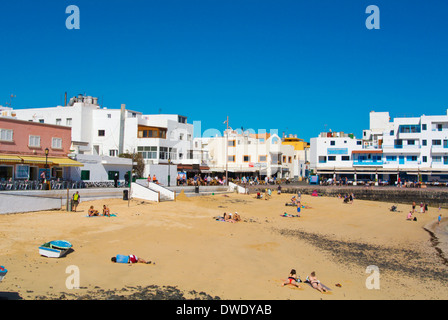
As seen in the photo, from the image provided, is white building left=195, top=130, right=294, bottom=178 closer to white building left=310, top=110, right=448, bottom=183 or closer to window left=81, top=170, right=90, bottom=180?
white building left=310, top=110, right=448, bottom=183

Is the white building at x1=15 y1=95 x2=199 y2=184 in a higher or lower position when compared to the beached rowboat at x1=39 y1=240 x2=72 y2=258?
higher

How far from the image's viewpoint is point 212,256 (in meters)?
15.0

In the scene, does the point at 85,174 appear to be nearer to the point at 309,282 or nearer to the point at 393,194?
the point at 309,282

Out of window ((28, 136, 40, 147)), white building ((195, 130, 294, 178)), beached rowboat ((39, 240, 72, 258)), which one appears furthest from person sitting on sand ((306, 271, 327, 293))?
white building ((195, 130, 294, 178))

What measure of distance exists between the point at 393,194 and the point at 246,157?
2495cm

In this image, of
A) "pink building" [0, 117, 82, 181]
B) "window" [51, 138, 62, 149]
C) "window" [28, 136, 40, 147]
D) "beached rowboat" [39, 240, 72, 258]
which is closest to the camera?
"beached rowboat" [39, 240, 72, 258]

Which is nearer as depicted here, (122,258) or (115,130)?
(122,258)

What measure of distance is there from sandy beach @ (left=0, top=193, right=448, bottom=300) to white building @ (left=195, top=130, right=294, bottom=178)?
3598cm

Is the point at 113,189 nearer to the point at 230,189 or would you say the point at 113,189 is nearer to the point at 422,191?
the point at 230,189

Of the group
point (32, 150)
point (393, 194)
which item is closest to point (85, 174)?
point (32, 150)

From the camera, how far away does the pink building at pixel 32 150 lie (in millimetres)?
27469

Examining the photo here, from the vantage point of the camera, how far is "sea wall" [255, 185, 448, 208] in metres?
44.5

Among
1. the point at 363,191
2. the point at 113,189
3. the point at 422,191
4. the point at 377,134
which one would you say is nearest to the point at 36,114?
the point at 113,189

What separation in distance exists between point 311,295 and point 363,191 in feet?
130
